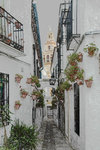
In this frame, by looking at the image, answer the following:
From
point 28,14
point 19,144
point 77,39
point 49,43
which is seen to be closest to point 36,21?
point 28,14

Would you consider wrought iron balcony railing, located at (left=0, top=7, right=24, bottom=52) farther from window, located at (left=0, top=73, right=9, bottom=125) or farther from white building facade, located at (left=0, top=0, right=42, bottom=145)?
window, located at (left=0, top=73, right=9, bottom=125)

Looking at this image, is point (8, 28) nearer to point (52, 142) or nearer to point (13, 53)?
point (13, 53)

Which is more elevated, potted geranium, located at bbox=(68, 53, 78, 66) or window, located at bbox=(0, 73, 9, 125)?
potted geranium, located at bbox=(68, 53, 78, 66)

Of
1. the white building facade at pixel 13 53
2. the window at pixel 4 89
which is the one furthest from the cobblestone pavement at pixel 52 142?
the window at pixel 4 89

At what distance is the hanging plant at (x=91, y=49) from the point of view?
5406 mm

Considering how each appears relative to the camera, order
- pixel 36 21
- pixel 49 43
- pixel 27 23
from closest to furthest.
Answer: pixel 27 23
pixel 36 21
pixel 49 43

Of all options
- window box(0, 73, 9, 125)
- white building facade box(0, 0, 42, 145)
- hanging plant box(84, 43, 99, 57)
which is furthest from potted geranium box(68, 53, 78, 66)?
window box(0, 73, 9, 125)

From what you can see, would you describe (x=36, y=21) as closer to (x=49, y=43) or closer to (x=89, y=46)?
(x=89, y=46)

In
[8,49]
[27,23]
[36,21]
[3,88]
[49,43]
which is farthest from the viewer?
[49,43]

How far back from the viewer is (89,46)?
217 inches

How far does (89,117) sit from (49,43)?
45.8m

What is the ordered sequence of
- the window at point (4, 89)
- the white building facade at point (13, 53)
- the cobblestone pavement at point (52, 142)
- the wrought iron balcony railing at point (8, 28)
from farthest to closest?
the cobblestone pavement at point (52, 142) < the window at point (4, 89) < the white building facade at point (13, 53) < the wrought iron balcony railing at point (8, 28)

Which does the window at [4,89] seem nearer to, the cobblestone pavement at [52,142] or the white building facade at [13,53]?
the white building facade at [13,53]

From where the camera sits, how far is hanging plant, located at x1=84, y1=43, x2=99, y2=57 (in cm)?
541
